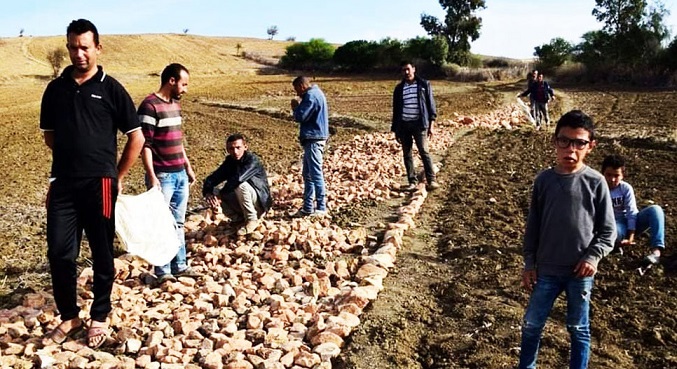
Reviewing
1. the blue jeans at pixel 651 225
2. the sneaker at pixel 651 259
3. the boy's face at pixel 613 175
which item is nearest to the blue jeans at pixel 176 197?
the boy's face at pixel 613 175

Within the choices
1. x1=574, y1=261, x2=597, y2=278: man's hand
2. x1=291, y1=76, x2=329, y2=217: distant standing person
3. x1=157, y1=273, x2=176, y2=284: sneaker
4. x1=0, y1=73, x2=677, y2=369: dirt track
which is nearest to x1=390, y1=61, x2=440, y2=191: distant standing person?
x1=0, y1=73, x2=677, y2=369: dirt track

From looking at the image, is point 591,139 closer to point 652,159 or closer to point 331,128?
point 652,159

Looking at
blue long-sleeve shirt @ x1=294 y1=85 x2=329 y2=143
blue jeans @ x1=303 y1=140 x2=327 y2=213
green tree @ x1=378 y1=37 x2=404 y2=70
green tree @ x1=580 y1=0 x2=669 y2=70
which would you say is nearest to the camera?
blue long-sleeve shirt @ x1=294 y1=85 x2=329 y2=143

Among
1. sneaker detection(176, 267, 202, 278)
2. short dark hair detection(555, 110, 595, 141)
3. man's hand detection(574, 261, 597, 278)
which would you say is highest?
short dark hair detection(555, 110, 595, 141)

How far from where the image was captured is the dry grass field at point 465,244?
3.86 m

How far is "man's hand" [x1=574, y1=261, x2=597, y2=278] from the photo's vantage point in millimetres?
3030

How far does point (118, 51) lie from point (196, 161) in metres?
47.1

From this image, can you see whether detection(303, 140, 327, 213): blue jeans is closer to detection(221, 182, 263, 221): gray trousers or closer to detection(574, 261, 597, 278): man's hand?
detection(221, 182, 263, 221): gray trousers

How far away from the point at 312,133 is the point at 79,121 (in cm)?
315

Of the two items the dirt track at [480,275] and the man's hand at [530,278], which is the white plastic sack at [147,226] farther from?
the man's hand at [530,278]

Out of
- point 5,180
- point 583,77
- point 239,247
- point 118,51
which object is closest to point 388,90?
point 583,77

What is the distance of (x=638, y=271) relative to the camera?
16.4 feet

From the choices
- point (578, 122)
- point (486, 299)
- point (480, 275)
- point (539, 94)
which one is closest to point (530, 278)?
point (578, 122)

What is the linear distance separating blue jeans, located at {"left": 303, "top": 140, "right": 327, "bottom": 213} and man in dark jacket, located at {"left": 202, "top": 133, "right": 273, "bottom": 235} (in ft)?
2.25
